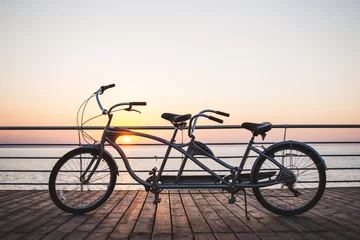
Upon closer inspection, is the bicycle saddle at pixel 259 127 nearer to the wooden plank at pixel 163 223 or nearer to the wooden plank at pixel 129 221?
the wooden plank at pixel 163 223

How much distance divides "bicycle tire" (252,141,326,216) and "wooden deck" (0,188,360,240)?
0.10 m

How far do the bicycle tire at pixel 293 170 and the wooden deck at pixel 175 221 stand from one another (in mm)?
102

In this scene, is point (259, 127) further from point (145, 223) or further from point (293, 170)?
point (145, 223)

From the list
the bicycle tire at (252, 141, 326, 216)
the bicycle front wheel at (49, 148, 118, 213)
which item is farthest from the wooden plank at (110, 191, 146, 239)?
the bicycle tire at (252, 141, 326, 216)

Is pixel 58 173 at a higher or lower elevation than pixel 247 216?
higher

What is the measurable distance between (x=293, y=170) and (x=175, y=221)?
1266 mm

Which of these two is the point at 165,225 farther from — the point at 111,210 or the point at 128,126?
the point at 128,126

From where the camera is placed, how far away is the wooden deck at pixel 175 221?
2176 millimetres

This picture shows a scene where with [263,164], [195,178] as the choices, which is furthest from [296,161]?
[195,178]

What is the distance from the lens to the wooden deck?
2.18 metres

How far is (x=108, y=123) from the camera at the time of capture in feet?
9.14

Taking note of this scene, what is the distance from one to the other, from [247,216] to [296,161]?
2.44ft

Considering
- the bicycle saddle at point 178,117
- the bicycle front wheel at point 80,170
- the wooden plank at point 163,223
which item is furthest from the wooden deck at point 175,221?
the bicycle saddle at point 178,117

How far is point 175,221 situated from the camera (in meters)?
2.51
